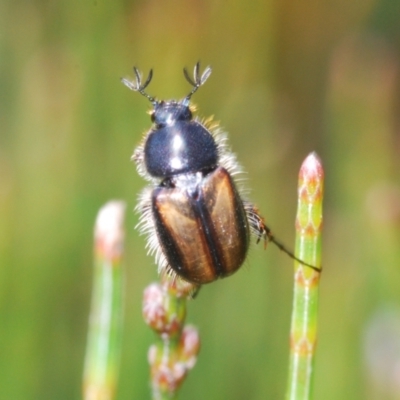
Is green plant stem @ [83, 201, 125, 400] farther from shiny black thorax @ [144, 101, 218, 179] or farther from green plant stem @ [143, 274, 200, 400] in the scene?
shiny black thorax @ [144, 101, 218, 179]

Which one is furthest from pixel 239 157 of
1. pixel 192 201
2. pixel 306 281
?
pixel 306 281

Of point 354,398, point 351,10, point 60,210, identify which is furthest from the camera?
point 351,10

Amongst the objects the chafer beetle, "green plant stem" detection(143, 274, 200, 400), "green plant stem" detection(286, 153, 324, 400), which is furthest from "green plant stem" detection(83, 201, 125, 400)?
"green plant stem" detection(286, 153, 324, 400)

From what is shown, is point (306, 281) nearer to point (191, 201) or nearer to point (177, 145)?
point (191, 201)

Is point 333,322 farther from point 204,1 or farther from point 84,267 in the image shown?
point 204,1

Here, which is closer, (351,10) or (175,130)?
(175,130)

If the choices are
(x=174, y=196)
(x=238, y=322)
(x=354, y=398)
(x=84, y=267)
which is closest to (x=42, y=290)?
(x=84, y=267)
